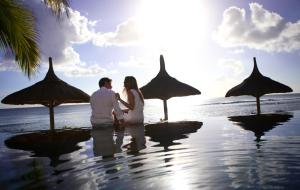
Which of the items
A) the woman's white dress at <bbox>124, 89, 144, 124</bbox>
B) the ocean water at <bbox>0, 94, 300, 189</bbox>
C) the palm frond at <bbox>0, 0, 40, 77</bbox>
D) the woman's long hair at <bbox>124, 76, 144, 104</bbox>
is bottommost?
the ocean water at <bbox>0, 94, 300, 189</bbox>

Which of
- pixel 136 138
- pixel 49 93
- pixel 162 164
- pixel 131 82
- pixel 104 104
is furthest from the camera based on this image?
pixel 49 93

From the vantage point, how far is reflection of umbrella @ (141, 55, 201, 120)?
16.9 m

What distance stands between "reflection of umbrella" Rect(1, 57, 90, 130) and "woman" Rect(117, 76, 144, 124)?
183 inches

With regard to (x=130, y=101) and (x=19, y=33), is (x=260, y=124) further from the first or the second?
(x=19, y=33)

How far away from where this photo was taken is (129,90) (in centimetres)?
940

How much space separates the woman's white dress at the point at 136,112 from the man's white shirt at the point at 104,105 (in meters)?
0.92

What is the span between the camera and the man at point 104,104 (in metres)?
8.52

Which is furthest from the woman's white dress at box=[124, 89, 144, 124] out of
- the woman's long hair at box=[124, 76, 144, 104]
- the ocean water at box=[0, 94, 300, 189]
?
the ocean water at box=[0, 94, 300, 189]

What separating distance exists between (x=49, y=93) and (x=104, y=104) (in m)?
5.64

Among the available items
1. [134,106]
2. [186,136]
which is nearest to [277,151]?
[186,136]

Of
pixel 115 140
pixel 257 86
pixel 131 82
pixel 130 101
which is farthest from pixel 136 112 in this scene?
pixel 257 86

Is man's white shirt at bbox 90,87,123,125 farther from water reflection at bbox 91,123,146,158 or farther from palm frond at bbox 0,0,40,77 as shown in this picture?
palm frond at bbox 0,0,40,77

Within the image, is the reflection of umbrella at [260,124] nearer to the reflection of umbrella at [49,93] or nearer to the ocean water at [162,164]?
the ocean water at [162,164]

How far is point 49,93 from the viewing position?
44.4 ft
